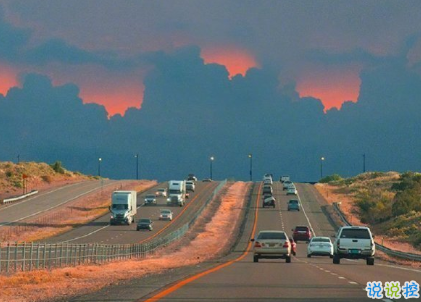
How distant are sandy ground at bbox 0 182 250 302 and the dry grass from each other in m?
13.6

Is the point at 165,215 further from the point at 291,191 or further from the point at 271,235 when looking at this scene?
the point at 271,235

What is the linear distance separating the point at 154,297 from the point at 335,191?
467ft

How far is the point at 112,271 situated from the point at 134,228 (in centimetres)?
5506

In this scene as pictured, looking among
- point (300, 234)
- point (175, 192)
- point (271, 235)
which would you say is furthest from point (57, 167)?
point (271, 235)

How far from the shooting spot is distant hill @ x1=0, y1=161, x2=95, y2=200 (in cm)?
14712

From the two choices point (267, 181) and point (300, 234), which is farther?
point (267, 181)

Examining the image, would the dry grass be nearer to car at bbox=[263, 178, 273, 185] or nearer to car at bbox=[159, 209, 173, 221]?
car at bbox=[159, 209, 173, 221]

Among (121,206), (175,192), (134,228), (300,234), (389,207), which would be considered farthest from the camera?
(389,207)

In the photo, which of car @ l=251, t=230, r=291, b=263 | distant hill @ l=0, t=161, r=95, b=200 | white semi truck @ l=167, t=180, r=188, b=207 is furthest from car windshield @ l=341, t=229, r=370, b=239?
distant hill @ l=0, t=161, r=95, b=200

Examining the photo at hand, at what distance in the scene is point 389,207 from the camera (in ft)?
430

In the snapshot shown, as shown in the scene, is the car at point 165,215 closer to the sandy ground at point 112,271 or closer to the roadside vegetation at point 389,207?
the sandy ground at point 112,271

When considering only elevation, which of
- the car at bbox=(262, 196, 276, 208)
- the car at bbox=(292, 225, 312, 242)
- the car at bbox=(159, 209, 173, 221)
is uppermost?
the car at bbox=(262, 196, 276, 208)

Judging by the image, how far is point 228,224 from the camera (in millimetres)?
106375

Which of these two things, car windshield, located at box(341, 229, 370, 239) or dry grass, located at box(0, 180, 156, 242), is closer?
car windshield, located at box(341, 229, 370, 239)
